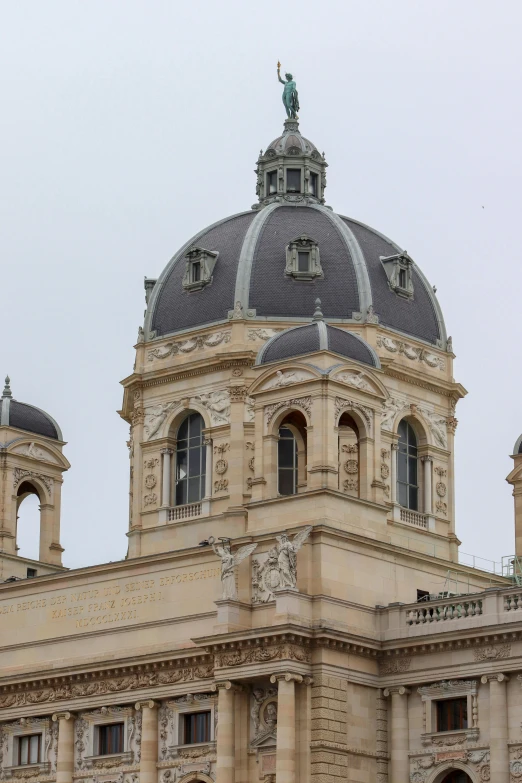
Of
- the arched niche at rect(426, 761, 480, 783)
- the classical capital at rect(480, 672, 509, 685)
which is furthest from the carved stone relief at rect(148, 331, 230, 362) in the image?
the arched niche at rect(426, 761, 480, 783)

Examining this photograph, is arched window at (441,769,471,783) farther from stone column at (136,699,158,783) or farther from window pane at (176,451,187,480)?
window pane at (176,451,187,480)

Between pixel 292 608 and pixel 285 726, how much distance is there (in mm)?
3466

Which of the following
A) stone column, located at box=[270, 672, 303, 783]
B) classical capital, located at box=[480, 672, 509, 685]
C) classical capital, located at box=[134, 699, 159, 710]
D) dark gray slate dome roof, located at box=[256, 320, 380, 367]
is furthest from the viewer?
dark gray slate dome roof, located at box=[256, 320, 380, 367]

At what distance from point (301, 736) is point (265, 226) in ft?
76.0

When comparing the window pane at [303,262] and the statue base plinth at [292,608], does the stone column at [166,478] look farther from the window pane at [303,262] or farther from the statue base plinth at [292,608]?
the statue base plinth at [292,608]

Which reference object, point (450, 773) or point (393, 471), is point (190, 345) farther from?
point (450, 773)

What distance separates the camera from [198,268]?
2847 inches

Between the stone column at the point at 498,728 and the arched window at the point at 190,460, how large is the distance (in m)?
17.2

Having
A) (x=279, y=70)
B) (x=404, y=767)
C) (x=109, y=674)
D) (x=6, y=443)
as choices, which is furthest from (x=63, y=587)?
(x=279, y=70)

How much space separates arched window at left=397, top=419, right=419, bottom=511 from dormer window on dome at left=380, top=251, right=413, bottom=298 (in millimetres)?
5185

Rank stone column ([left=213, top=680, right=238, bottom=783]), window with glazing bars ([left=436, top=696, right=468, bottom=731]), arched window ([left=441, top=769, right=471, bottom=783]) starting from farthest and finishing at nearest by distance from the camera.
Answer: stone column ([left=213, top=680, right=238, bottom=783]) < window with glazing bars ([left=436, top=696, right=468, bottom=731]) < arched window ([left=441, top=769, right=471, bottom=783])

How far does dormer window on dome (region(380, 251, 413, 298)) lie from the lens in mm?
71875

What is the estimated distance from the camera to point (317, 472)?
59.3m

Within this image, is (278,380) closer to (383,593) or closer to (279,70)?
(383,593)
